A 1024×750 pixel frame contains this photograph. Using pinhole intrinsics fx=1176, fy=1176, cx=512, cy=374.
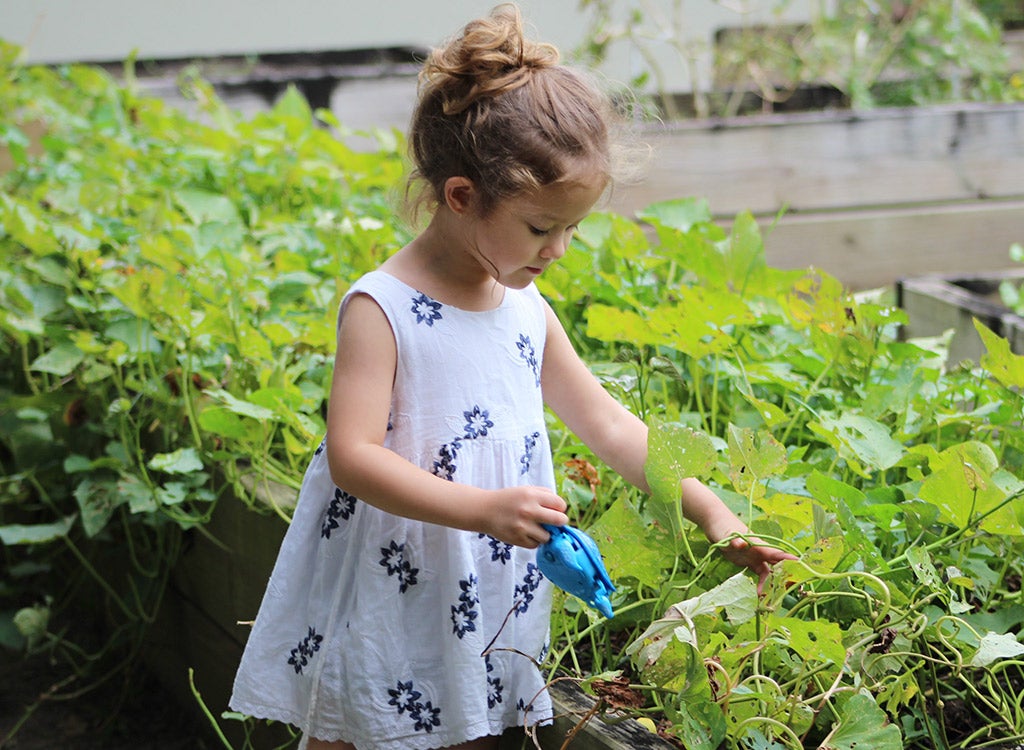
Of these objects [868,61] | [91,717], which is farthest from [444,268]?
[868,61]

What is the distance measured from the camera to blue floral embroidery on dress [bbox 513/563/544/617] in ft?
3.98

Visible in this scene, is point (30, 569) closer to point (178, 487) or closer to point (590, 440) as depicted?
point (178, 487)

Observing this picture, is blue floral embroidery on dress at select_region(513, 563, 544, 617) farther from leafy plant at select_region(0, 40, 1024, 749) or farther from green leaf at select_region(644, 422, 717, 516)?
green leaf at select_region(644, 422, 717, 516)

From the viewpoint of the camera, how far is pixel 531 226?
113 cm

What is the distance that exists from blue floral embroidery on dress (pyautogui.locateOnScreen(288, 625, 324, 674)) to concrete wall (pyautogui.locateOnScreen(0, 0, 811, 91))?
13.1 feet

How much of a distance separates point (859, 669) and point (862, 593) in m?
0.07

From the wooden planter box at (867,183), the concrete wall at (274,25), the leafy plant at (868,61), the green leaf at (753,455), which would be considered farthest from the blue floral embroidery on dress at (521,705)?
the concrete wall at (274,25)

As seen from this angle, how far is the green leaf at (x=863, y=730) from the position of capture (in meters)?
0.95

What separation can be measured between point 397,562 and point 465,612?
8 centimetres

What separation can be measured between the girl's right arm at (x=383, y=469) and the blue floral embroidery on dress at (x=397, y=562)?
0.31 feet

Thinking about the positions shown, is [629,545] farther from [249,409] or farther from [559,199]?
[249,409]

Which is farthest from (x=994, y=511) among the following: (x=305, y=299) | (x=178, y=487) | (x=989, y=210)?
(x=989, y=210)

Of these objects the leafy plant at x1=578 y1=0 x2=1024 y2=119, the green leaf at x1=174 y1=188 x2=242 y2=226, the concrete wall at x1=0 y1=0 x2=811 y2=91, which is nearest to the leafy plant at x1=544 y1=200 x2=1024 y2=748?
the green leaf at x1=174 y1=188 x2=242 y2=226

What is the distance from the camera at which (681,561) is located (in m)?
1.23
